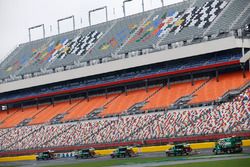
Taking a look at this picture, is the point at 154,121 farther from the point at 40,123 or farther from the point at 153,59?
the point at 40,123

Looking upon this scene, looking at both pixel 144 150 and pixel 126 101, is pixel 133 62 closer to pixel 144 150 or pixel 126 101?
pixel 126 101

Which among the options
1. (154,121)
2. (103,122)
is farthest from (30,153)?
(154,121)

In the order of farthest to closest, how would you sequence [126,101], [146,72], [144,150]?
[146,72] < [126,101] < [144,150]

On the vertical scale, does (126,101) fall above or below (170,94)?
Result: below

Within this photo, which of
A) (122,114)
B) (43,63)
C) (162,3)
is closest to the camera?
(122,114)

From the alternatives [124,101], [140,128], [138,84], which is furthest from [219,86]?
[138,84]

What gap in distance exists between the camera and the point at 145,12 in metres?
99.1

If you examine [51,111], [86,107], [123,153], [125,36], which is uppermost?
[125,36]

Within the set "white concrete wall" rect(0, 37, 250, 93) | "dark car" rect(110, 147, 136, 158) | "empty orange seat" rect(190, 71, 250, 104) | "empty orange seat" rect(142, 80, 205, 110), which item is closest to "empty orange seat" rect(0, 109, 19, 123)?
"white concrete wall" rect(0, 37, 250, 93)

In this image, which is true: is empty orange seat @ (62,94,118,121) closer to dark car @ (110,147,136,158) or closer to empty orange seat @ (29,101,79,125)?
empty orange seat @ (29,101,79,125)

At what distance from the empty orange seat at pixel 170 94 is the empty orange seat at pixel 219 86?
235 cm

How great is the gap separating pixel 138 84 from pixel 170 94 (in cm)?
1012

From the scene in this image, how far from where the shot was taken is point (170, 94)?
76.2 metres

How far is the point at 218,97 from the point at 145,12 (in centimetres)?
3632
